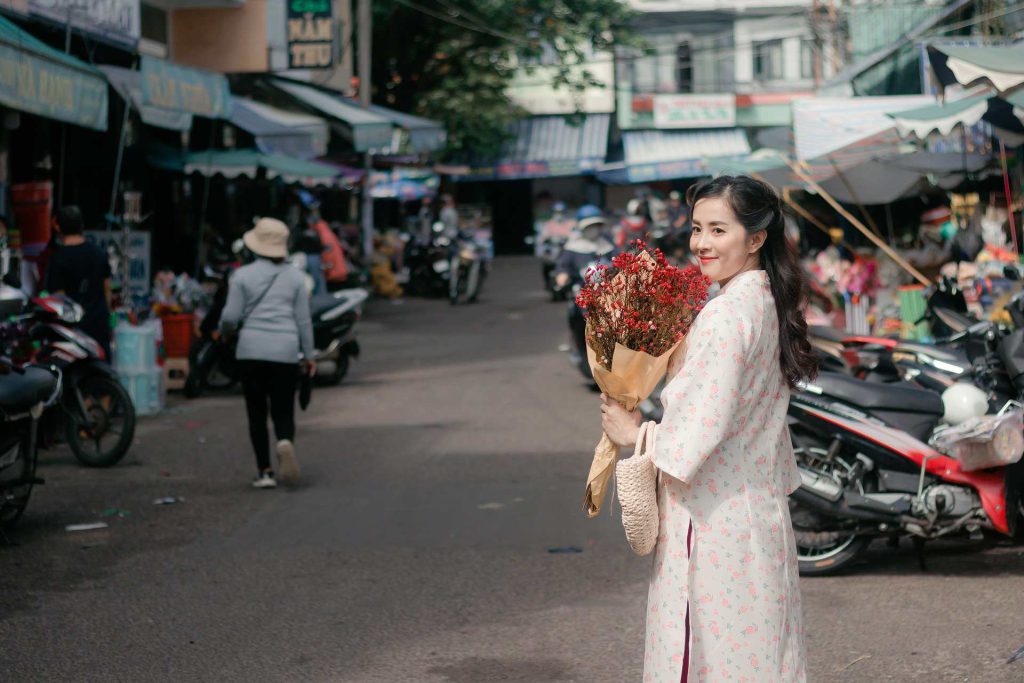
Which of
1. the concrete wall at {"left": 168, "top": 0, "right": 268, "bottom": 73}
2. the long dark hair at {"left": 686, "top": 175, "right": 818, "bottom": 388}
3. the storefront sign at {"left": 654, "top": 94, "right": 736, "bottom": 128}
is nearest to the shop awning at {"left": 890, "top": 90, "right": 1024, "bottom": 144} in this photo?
the long dark hair at {"left": 686, "top": 175, "right": 818, "bottom": 388}

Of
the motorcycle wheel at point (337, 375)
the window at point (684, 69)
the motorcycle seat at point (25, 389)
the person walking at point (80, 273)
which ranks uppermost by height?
the window at point (684, 69)

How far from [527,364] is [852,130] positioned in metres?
4.91

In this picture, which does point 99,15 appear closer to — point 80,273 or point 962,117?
point 80,273

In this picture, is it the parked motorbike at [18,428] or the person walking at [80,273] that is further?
the person walking at [80,273]

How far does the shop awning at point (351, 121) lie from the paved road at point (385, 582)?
10.1 m

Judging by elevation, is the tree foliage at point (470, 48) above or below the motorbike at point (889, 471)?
above

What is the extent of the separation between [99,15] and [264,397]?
19.1 feet

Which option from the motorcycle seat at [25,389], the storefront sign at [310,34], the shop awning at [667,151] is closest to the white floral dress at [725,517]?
the motorcycle seat at [25,389]

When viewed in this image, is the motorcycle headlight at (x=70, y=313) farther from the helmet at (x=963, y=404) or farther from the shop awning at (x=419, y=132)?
the shop awning at (x=419, y=132)

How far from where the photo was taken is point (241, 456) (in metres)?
9.76

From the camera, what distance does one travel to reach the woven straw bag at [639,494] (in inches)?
122

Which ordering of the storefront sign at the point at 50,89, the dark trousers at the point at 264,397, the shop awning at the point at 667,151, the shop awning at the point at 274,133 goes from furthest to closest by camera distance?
the shop awning at the point at 667,151, the shop awning at the point at 274,133, the storefront sign at the point at 50,89, the dark trousers at the point at 264,397

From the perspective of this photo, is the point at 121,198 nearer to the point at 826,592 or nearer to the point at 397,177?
the point at 826,592

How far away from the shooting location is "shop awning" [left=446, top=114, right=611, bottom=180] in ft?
133
